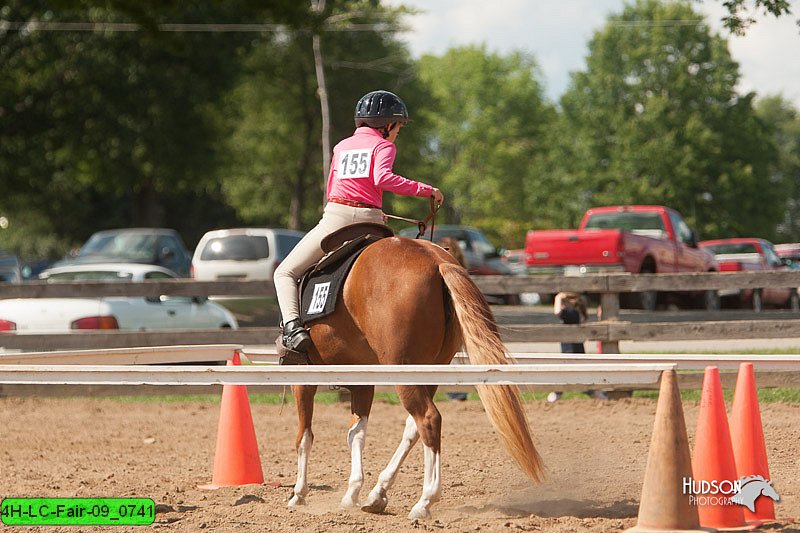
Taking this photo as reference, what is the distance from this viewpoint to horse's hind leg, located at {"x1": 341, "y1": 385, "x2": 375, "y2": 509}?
20.9ft

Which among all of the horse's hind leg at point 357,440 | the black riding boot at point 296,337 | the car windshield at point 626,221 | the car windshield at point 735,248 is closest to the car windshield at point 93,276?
the black riding boot at point 296,337

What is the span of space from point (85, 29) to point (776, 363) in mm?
34393

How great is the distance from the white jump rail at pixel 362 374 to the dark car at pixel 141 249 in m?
18.1

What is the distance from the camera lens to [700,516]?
5.36 metres

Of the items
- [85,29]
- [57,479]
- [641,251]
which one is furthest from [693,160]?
[57,479]

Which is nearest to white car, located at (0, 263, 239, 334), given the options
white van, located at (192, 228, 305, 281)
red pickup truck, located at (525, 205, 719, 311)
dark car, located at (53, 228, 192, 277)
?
white van, located at (192, 228, 305, 281)

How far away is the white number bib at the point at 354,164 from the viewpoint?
21.4 ft

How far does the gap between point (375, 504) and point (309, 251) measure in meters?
1.56

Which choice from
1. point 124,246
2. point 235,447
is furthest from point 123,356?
point 124,246

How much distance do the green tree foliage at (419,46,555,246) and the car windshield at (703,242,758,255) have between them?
45165 mm

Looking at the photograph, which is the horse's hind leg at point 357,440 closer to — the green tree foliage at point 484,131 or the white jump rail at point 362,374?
the white jump rail at point 362,374

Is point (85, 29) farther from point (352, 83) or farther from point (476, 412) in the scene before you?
point (476, 412)

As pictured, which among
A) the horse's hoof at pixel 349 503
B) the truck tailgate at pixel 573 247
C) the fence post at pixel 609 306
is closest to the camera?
the horse's hoof at pixel 349 503

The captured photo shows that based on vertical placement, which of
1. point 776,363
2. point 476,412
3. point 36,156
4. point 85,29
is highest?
point 85,29
